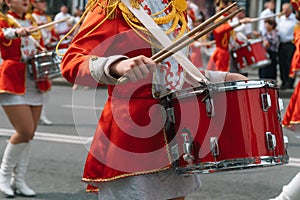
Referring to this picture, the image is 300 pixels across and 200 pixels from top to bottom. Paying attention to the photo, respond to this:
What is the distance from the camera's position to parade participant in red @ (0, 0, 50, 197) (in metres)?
5.47

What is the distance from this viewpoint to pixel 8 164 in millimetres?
5527

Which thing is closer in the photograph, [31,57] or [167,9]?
[167,9]

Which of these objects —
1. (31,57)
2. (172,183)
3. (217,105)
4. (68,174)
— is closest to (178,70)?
(217,105)

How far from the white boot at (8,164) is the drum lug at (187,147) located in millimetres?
2956

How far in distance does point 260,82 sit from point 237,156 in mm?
298

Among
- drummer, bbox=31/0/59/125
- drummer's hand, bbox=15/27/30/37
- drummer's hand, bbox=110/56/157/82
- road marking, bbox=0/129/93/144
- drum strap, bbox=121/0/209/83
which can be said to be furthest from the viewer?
drummer, bbox=31/0/59/125

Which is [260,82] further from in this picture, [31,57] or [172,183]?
[31,57]

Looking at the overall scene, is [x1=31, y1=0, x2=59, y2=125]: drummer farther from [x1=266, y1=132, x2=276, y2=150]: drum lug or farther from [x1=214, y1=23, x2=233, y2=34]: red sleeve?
[x1=266, y1=132, x2=276, y2=150]: drum lug

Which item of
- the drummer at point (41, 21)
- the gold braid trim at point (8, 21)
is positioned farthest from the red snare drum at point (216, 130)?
the drummer at point (41, 21)

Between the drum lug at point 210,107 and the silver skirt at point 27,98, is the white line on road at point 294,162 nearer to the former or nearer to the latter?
the silver skirt at point 27,98

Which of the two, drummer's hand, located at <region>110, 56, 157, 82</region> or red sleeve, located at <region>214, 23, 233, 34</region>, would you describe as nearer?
drummer's hand, located at <region>110, 56, 157, 82</region>

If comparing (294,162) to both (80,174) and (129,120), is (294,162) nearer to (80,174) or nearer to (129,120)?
(80,174)

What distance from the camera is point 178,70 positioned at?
9.36ft

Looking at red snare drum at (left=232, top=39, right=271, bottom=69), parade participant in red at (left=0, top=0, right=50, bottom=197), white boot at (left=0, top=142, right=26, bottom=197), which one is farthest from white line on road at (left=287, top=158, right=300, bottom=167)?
red snare drum at (left=232, top=39, right=271, bottom=69)
